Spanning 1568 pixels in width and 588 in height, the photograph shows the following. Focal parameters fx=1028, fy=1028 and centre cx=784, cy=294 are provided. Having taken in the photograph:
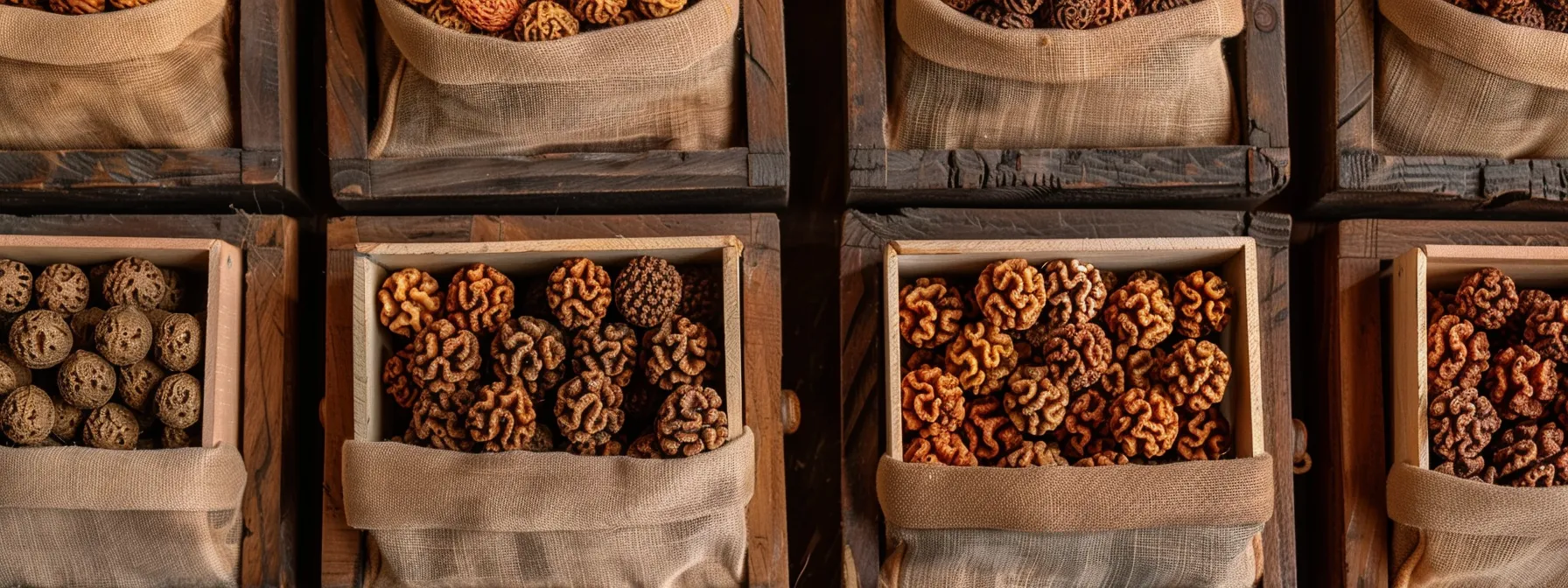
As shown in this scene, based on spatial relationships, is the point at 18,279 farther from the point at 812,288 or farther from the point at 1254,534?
the point at 1254,534

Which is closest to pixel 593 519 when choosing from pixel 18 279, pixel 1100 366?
pixel 1100 366

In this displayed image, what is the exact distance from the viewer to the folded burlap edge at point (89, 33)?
1.56 m

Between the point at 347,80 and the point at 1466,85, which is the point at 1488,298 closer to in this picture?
the point at 1466,85

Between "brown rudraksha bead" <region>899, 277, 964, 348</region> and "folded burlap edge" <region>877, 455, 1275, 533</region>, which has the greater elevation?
"brown rudraksha bead" <region>899, 277, 964, 348</region>

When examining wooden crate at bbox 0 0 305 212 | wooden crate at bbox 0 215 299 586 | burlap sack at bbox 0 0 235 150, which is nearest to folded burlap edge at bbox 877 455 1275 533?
wooden crate at bbox 0 215 299 586

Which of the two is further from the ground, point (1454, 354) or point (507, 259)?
point (507, 259)

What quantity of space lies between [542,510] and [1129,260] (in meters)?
1.01

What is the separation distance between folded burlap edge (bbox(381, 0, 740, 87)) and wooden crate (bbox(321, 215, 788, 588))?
235mm

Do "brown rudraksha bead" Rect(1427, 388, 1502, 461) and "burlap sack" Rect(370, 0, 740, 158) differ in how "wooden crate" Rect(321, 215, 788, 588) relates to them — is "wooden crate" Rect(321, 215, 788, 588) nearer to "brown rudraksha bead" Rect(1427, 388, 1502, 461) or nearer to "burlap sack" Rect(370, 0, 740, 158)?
"burlap sack" Rect(370, 0, 740, 158)

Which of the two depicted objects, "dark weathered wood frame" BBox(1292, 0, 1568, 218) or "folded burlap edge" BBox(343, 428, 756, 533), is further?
"dark weathered wood frame" BBox(1292, 0, 1568, 218)

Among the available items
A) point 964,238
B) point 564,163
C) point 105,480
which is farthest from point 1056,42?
point 105,480

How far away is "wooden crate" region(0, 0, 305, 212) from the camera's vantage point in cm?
167

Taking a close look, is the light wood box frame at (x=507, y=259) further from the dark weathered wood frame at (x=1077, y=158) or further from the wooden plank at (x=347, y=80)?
the dark weathered wood frame at (x=1077, y=158)

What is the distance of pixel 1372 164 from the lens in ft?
A: 5.58
